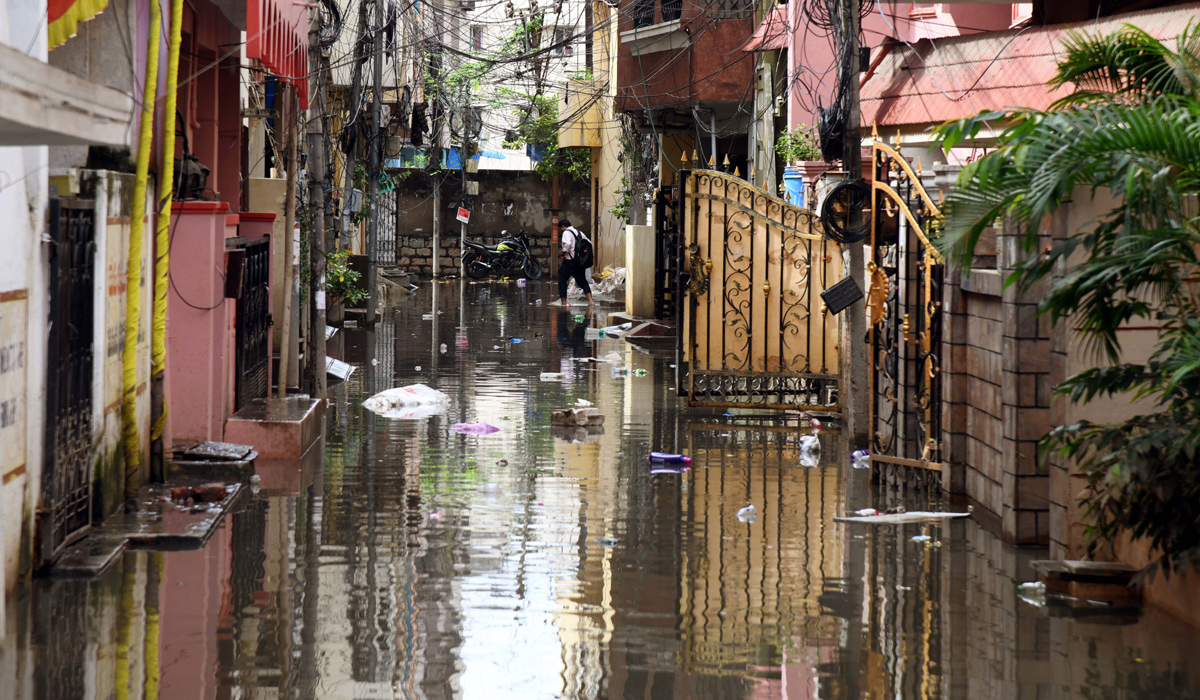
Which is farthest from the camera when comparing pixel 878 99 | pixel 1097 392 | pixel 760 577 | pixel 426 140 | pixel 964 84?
pixel 426 140

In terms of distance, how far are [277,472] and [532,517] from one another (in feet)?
7.56

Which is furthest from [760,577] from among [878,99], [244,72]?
[244,72]

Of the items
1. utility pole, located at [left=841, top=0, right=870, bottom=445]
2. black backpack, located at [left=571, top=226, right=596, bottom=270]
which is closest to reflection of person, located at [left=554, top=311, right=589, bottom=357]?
black backpack, located at [left=571, top=226, right=596, bottom=270]

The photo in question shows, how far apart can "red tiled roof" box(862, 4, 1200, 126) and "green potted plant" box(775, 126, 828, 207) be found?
4.48 ft

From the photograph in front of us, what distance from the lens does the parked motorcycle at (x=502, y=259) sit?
37.0m

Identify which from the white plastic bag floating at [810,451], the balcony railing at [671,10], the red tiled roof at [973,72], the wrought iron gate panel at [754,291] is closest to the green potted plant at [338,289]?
the balcony railing at [671,10]

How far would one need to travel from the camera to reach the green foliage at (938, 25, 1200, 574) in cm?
515

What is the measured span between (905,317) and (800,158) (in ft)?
25.0

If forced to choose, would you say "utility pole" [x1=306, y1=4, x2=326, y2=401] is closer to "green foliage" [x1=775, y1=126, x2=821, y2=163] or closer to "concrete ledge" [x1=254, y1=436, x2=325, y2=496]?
"concrete ledge" [x1=254, y1=436, x2=325, y2=496]

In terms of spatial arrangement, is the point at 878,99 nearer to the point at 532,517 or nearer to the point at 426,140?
the point at 532,517

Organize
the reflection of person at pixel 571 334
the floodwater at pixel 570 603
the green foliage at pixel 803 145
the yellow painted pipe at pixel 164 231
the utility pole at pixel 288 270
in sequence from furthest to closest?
the reflection of person at pixel 571 334
the green foliage at pixel 803 145
the utility pole at pixel 288 270
the yellow painted pipe at pixel 164 231
the floodwater at pixel 570 603

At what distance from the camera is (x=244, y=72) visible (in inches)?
616

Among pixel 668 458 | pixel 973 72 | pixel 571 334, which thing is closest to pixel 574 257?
pixel 571 334

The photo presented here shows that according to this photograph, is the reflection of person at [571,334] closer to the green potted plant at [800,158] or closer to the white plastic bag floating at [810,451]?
the green potted plant at [800,158]
